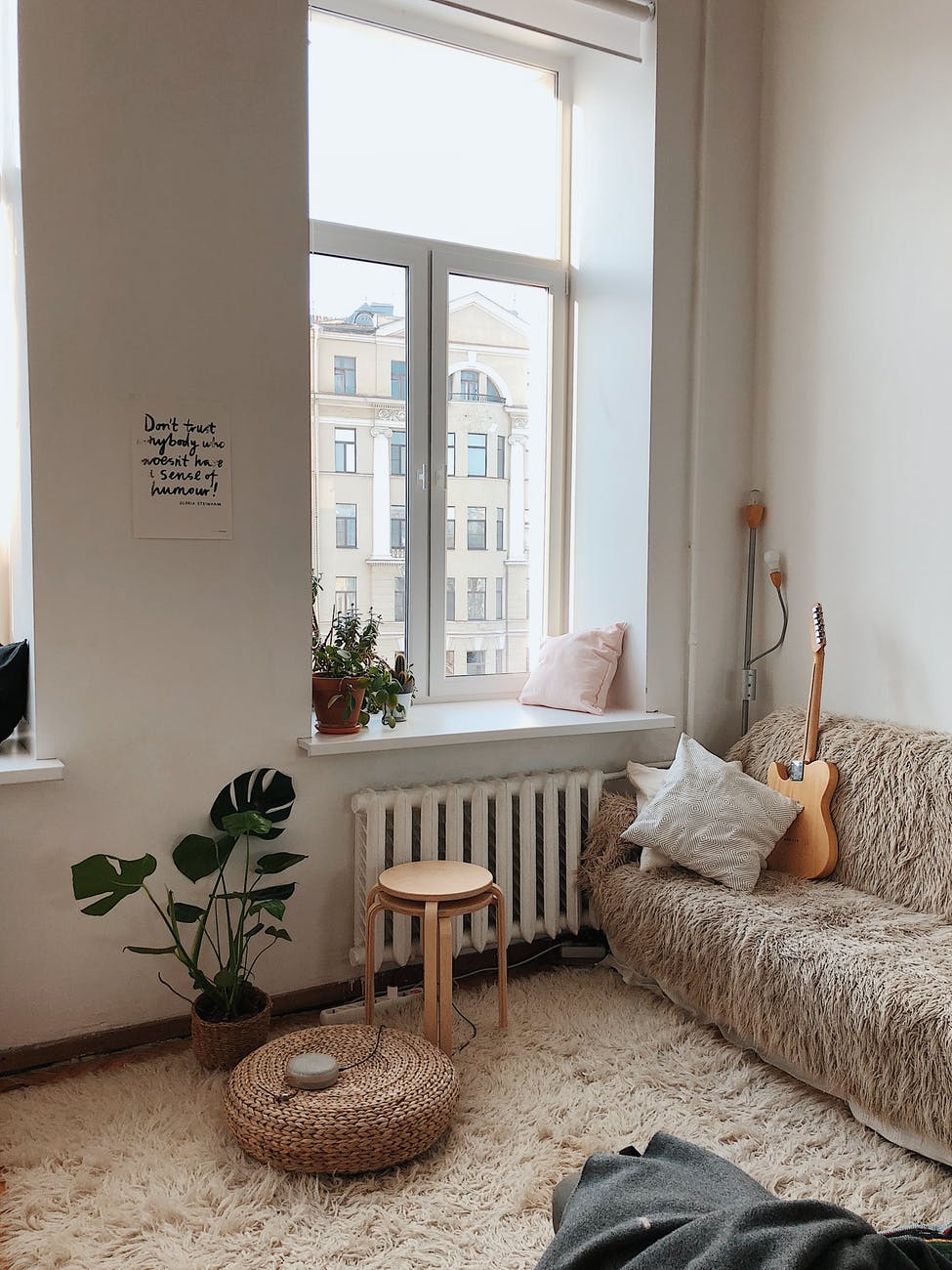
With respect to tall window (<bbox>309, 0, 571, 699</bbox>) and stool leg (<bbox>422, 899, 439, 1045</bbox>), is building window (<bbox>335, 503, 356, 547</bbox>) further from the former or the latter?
stool leg (<bbox>422, 899, 439, 1045</bbox>)

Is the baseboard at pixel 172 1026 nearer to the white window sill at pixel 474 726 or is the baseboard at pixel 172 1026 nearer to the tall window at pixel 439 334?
the white window sill at pixel 474 726

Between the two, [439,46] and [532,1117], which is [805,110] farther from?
[532,1117]

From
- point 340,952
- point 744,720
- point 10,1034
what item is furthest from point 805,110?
point 10,1034

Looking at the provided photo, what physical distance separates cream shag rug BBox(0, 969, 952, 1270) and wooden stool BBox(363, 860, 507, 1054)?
129mm

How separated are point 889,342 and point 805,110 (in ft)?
2.74

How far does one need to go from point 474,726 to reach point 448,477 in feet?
2.76

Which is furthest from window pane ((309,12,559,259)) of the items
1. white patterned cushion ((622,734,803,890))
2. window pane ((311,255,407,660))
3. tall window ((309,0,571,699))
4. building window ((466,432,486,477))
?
white patterned cushion ((622,734,803,890))

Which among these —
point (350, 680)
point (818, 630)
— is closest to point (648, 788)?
point (818, 630)

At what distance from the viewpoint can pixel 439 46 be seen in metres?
3.12

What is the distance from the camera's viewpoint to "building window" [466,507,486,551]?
10.7ft

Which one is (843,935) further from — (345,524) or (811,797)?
(345,524)

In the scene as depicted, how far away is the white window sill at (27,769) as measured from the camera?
2.21 meters

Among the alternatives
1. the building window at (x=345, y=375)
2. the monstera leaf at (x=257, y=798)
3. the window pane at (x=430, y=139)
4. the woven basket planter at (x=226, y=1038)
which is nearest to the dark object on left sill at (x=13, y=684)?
the monstera leaf at (x=257, y=798)

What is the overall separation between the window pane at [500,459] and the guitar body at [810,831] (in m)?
1.02
